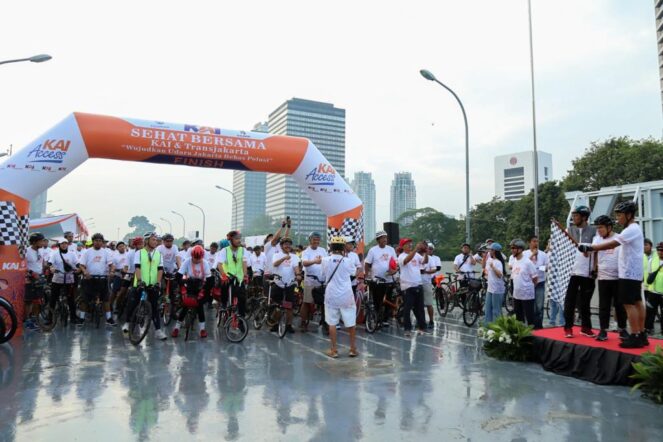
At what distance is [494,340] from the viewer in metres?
6.87

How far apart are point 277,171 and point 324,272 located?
4.76 metres

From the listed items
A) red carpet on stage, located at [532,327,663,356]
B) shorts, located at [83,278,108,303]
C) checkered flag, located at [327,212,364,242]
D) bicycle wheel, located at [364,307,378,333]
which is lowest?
bicycle wheel, located at [364,307,378,333]

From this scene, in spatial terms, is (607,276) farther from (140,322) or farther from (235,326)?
(140,322)

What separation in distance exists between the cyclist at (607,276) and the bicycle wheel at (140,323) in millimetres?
6683

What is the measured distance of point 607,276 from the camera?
19.7 feet

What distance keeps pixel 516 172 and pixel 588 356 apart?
146m

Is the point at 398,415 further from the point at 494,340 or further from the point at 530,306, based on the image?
the point at 530,306

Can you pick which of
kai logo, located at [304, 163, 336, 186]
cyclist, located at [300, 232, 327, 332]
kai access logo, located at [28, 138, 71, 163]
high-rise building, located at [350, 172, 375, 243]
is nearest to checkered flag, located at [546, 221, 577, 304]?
cyclist, located at [300, 232, 327, 332]

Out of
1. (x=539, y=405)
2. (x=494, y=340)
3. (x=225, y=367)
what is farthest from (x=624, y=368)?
(x=225, y=367)

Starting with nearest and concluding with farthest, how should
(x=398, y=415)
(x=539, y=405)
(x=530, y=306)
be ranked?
(x=398, y=415) < (x=539, y=405) < (x=530, y=306)

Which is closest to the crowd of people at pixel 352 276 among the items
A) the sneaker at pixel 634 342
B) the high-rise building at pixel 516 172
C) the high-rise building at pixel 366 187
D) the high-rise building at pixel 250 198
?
the sneaker at pixel 634 342

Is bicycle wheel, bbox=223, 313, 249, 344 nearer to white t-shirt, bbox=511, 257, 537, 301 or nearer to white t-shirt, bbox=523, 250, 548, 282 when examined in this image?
white t-shirt, bbox=511, 257, 537, 301

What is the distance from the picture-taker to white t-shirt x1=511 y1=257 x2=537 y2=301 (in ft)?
26.2

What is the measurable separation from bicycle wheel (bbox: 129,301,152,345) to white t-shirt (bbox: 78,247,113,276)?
2.48 metres
